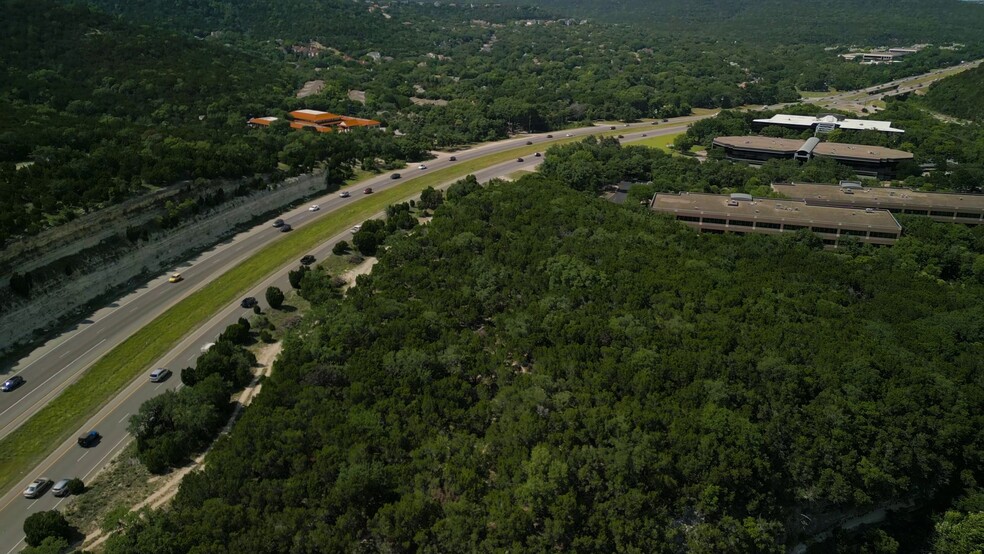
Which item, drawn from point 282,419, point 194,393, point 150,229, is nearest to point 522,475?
point 282,419

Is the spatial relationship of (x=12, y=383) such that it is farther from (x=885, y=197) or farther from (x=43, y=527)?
(x=885, y=197)

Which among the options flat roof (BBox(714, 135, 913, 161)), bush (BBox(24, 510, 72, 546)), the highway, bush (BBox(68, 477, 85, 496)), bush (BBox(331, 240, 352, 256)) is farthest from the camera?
flat roof (BBox(714, 135, 913, 161))

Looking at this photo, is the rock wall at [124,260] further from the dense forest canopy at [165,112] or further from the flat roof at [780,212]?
the flat roof at [780,212]

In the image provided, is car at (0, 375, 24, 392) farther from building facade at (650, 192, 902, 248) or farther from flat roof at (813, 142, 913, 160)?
flat roof at (813, 142, 913, 160)

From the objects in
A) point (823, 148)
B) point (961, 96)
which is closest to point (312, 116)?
point (823, 148)

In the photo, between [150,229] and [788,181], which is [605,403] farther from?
[788,181]

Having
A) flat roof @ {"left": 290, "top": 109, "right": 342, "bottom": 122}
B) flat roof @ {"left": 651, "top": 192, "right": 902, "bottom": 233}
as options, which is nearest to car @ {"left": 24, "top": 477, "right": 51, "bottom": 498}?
flat roof @ {"left": 651, "top": 192, "right": 902, "bottom": 233}
